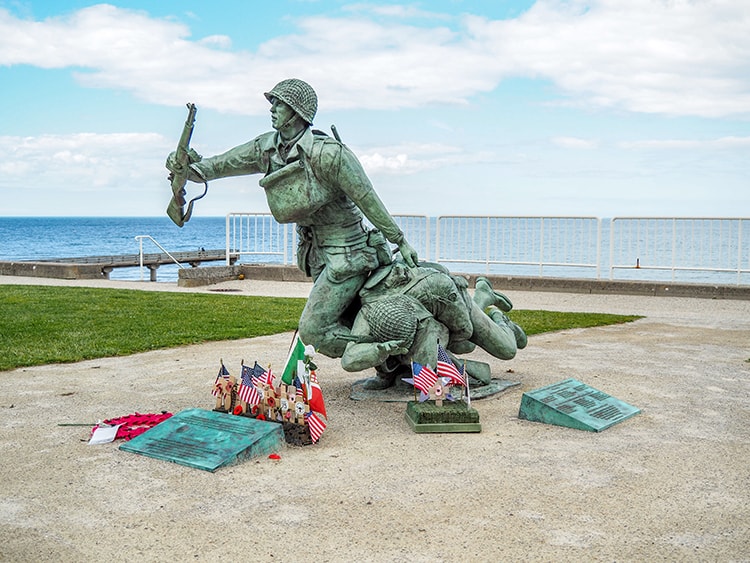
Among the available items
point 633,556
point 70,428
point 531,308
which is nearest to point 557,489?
point 633,556

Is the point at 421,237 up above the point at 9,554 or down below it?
above

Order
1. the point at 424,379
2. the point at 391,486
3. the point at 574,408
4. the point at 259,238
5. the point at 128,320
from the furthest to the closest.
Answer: the point at 259,238
the point at 128,320
the point at 574,408
the point at 424,379
the point at 391,486

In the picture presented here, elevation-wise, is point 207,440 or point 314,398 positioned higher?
point 314,398

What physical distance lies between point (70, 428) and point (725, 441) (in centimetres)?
444

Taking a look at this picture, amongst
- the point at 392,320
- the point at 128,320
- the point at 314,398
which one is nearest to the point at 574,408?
the point at 392,320

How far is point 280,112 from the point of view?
6035mm

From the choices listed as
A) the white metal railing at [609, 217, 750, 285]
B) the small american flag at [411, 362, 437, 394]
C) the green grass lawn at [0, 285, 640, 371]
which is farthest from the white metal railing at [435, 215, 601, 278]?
the small american flag at [411, 362, 437, 394]

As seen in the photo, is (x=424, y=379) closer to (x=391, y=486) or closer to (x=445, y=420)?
(x=445, y=420)

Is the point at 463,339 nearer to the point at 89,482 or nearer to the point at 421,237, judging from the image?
the point at 89,482

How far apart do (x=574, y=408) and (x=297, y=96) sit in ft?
9.90

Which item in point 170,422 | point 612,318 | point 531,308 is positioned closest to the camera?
Result: point 170,422

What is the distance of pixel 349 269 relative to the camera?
20.7ft

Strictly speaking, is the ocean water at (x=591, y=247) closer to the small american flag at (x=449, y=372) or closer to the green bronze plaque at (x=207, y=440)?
the small american flag at (x=449, y=372)

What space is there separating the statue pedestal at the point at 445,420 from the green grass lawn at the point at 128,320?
431 centimetres
